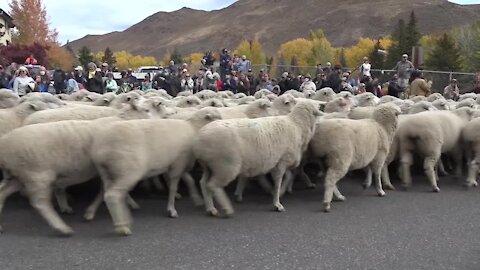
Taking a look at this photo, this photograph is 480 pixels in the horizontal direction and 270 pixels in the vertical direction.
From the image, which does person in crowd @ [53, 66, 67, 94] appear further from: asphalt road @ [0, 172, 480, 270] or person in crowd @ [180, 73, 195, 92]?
asphalt road @ [0, 172, 480, 270]

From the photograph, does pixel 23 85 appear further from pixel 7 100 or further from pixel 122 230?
pixel 122 230

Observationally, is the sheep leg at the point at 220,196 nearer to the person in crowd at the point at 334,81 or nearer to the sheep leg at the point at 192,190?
the sheep leg at the point at 192,190

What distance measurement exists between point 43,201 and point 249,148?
2.35 metres

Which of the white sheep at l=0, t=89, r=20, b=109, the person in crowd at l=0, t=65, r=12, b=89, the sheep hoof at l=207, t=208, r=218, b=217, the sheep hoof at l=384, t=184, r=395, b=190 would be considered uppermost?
the white sheep at l=0, t=89, r=20, b=109

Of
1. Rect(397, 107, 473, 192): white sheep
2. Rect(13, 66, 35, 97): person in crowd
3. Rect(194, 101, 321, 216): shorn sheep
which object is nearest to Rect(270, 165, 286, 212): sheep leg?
Rect(194, 101, 321, 216): shorn sheep

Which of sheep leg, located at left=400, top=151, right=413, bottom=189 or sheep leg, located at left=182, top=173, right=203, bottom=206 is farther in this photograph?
sheep leg, located at left=400, top=151, right=413, bottom=189

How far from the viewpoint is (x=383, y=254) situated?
5.08 metres

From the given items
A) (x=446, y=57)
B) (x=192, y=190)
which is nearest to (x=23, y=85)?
(x=192, y=190)

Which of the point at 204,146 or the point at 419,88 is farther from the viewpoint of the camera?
the point at 419,88

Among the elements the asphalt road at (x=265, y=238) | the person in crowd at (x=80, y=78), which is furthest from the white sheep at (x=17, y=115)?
the person in crowd at (x=80, y=78)

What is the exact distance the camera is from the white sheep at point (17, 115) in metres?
6.67

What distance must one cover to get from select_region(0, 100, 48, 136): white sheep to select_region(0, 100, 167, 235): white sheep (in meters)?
1.18

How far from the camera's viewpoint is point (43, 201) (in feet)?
17.9

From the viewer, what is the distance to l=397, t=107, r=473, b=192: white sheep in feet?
25.9
